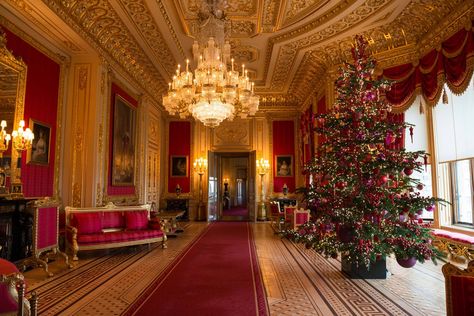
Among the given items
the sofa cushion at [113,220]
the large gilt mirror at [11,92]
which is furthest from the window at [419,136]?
the large gilt mirror at [11,92]

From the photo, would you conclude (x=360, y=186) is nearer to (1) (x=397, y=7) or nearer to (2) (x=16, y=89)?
(1) (x=397, y=7)

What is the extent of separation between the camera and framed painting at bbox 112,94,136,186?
7337mm

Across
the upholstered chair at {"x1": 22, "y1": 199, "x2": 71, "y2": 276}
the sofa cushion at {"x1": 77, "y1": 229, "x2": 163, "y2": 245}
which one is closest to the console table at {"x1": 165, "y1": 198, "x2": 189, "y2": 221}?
the sofa cushion at {"x1": 77, "y1": 229, "x2": 163, "y2": 245}

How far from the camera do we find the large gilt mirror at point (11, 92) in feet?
15.4

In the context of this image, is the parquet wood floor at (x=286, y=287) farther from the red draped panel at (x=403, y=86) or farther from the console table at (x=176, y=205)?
the console table at (x=176, y=205)

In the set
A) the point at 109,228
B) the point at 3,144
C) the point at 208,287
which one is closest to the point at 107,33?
the point at 3,144

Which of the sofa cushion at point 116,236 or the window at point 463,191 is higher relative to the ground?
the window at point 463,191

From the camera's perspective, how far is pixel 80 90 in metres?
6.32

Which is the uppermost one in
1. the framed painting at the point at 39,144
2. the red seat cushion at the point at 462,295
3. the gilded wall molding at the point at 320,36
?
the gilded wall molding at the point at 320,36

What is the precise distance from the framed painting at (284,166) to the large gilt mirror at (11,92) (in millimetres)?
8258

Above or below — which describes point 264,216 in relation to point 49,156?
below

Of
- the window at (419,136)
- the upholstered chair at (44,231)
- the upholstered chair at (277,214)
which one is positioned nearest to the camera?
the upholstered chair at (44,231)

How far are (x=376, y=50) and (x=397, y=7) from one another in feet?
4.21

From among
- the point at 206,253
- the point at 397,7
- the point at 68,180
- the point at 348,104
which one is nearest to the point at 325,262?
the point at 206,253
